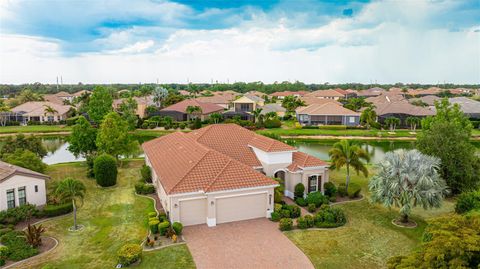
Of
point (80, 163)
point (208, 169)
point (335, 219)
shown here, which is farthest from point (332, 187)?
point (80, 163)

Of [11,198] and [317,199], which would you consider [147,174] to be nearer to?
[11,198]

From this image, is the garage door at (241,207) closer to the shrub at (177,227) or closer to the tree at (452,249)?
the shrub at (177,227)

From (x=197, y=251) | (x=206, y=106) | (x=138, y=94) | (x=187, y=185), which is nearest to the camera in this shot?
(x=197, y=251)

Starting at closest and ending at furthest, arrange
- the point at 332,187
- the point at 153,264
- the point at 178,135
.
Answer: the point at 153,264 → the point at 332,187 → the point at 178,135

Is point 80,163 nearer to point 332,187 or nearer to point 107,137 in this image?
point 107,137

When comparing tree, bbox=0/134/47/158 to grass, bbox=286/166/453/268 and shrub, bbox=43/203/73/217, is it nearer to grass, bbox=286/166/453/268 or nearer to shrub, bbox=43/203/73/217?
shrub, bbox=43/203/73/217
